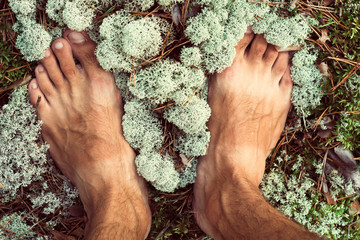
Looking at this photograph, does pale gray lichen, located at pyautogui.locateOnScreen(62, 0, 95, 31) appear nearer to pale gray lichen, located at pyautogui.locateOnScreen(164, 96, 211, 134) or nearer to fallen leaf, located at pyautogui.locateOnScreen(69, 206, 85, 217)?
pale gray lichen, located at pyautogui.locateOnScreen(164, 96, 211, 134)

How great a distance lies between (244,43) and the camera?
2021 millimetres

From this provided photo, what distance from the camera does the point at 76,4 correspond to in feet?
5.82

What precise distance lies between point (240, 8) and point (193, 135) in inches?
31.3

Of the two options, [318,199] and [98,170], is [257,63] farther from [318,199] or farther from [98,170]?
[98,170]

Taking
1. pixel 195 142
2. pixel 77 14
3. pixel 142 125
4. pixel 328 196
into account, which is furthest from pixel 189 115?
pixel 328 196

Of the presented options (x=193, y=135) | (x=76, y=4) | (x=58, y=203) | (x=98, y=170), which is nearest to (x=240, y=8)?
(x=193, y=135)

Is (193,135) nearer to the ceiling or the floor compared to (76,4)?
nearer to the floor

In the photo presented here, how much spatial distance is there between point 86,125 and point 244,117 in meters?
1.03

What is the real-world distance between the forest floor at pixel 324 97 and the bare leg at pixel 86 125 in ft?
0.51

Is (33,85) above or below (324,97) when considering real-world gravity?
above

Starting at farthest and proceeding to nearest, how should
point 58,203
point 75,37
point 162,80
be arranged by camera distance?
point 58,203 < point 75,37 < point 162,80

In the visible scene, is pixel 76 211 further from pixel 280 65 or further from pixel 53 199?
pixel 280 65

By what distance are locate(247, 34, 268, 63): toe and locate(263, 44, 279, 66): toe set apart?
3cm


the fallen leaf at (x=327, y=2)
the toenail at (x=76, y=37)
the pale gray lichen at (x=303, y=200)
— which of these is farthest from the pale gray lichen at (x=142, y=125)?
the fallen leaf at (x=327, y=2)
